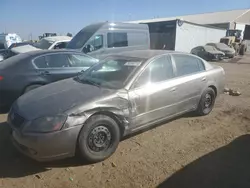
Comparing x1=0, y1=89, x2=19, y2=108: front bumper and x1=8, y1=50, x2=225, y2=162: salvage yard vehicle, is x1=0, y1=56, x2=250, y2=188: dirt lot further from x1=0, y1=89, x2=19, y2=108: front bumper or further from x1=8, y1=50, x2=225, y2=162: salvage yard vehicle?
x1=0, y1=89, x2=19, y2=108: front bumper

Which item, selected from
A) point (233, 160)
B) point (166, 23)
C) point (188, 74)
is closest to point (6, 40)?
point (166, 23)

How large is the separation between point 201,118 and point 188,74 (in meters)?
1.07

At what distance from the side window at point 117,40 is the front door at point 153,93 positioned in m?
5.57

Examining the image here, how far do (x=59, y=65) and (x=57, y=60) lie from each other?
0.14 meters

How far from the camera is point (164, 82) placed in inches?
156

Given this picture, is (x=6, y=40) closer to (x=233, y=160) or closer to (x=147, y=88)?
(x=147, y=88)

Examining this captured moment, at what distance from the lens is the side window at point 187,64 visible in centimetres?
434

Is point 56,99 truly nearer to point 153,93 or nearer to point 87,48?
point 153,93

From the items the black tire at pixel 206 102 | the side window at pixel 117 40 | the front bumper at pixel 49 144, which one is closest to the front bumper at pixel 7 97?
the front bumper at pixel 49 144

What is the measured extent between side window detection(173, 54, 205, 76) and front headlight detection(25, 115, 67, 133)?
7.90ft

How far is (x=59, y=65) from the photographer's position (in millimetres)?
5852

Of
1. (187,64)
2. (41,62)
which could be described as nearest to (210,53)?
(187,64)

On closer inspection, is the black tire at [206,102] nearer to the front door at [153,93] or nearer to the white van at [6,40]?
the front door at [153,93]

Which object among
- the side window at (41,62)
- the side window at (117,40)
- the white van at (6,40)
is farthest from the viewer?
the white van at (6,40)
